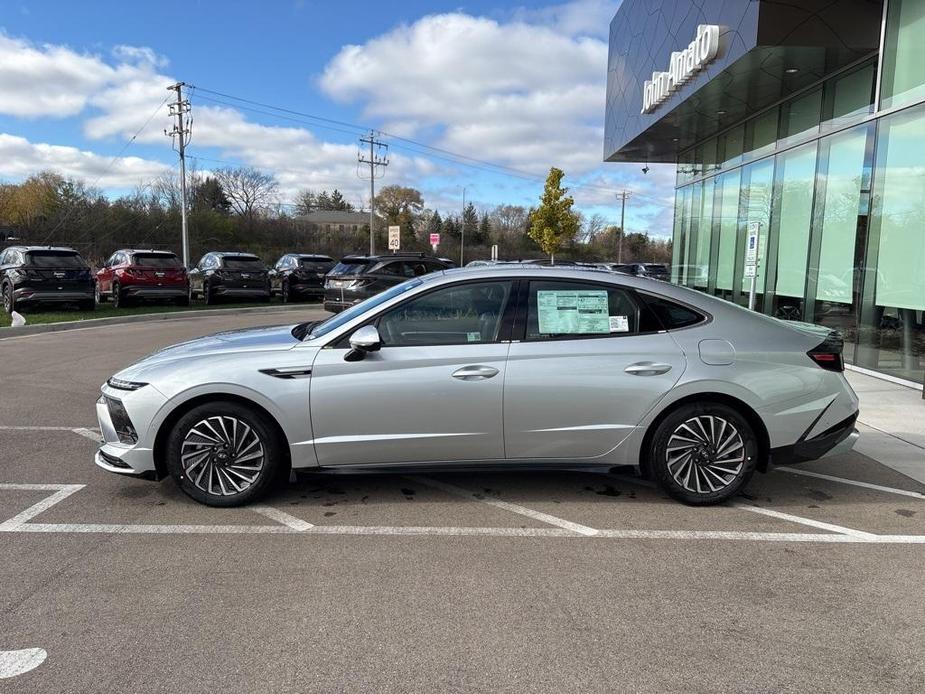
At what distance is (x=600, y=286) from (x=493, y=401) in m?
1.12

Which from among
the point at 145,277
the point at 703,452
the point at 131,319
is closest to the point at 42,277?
the point at 131,319

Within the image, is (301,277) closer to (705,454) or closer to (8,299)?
(8,299)

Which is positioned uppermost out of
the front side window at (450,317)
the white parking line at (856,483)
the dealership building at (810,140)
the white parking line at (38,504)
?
the dealership building at (810,140)

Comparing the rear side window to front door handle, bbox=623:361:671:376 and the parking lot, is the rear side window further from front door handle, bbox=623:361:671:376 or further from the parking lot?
the parking lot

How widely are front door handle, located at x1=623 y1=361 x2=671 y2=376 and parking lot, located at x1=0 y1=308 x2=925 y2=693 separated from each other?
960 millimetres

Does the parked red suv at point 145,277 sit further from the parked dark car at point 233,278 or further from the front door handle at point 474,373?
the front door handle at point 474,373

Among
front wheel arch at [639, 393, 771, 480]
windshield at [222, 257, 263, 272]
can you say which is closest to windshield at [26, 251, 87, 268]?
windshield at [222, 257, 263, 272]

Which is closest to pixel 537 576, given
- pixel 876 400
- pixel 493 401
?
pixel 493 401

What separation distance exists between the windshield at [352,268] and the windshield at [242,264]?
452 centimetres

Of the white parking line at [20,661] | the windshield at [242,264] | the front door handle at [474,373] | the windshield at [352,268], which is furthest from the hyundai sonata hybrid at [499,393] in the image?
the windshield at [242,264]

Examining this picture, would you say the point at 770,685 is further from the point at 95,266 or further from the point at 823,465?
the point at 95,266

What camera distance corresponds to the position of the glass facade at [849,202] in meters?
9.50

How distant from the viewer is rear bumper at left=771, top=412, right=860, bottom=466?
Answer: 451cm

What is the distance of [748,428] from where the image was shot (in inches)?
176
